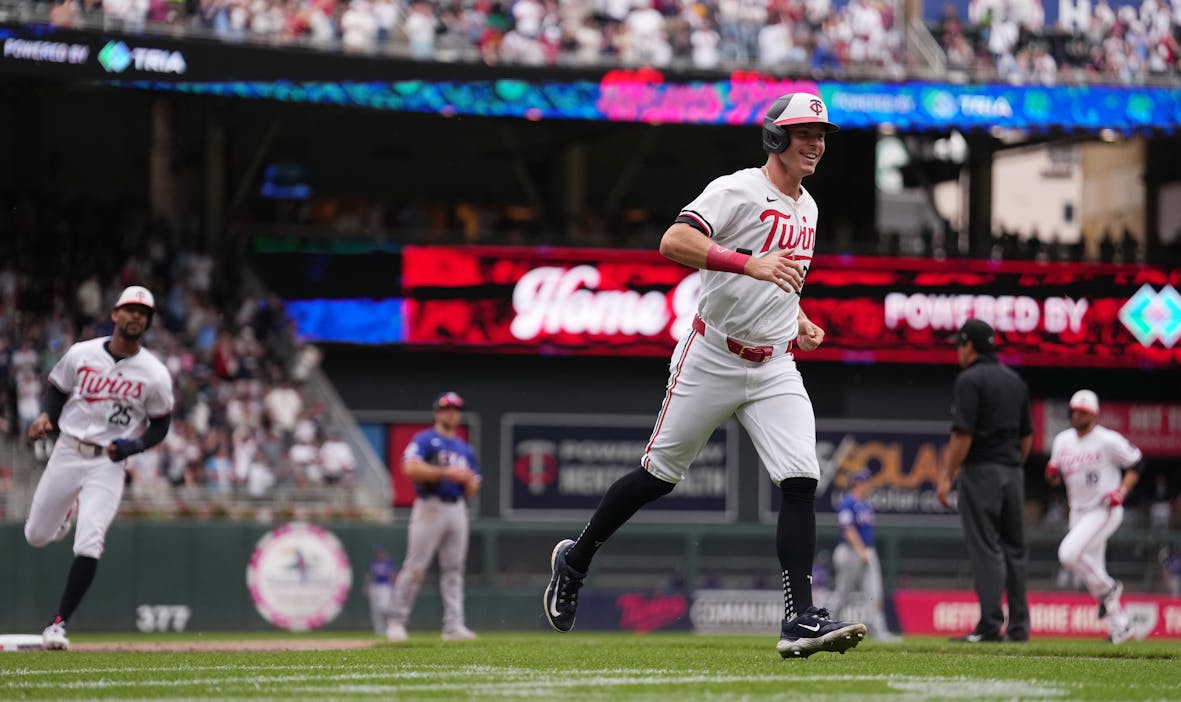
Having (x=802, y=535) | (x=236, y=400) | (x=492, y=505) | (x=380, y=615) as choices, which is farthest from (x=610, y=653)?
(x=492, y=505)

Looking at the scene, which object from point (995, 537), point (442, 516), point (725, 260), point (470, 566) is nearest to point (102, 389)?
point (725, 260)

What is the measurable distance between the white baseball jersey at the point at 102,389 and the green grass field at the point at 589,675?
5.06 ft

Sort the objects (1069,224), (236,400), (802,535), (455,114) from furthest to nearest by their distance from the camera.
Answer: (1069,224), (455,114), (236,400), (802,535)

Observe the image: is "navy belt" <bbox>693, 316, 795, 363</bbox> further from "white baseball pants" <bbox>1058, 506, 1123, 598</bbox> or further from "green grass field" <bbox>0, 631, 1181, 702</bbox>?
"white baseball pants" <bbox>1058, 506, 1123, 598</bbox>

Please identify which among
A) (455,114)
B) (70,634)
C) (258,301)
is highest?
(455,114)

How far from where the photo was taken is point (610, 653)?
898cm

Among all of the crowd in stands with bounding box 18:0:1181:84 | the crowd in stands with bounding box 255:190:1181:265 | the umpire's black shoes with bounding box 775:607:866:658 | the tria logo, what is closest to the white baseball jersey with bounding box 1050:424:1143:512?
the umpire's black shoes with bounding box 775:607:866:658

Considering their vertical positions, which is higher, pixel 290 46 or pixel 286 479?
pixel 290 46

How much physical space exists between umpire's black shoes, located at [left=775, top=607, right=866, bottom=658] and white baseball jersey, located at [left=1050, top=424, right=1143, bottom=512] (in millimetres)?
7004

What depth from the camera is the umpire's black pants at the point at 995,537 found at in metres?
11.0

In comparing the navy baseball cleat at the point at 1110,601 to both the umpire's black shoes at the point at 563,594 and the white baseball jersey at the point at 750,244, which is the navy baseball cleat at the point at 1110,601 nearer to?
the umpire's black shoes at the point at 563,594

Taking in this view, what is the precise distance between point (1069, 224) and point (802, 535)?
47.4m

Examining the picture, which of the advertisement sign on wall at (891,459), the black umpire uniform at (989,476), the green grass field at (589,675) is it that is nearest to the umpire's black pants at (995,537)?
the black umpire uniform at (989,476)

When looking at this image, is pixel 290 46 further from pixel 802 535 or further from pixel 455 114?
pixel 802 535
